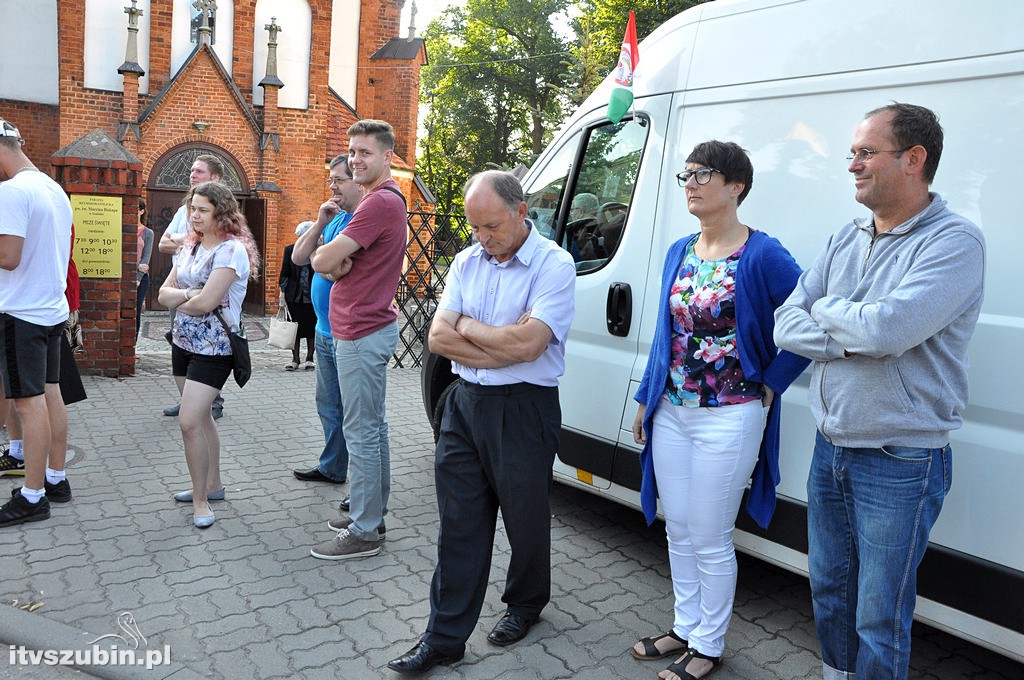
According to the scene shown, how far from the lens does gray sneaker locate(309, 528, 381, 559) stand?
4211mm

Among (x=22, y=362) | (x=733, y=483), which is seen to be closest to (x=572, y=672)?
(x=733, y=483)

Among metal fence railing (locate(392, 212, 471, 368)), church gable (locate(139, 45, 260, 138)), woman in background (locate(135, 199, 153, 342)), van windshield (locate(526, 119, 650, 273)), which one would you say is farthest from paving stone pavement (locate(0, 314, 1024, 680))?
church gable (locate(139, 45, 260, 138))

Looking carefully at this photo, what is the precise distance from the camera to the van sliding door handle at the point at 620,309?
13.4 ft

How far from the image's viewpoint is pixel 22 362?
443cm

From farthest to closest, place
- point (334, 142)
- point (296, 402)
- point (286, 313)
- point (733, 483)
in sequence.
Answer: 1. point (334, 142)
2. point (286, 313)
3. point (296, 402)
4. point (733, 483)

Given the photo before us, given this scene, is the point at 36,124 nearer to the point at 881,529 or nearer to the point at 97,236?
the point at 97,236

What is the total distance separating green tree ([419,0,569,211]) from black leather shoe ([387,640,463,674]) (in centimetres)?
3318

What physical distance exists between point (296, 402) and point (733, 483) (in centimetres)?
576

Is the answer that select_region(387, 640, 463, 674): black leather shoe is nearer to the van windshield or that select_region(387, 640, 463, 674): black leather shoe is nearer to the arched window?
the van windshield

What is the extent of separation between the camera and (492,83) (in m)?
36.9

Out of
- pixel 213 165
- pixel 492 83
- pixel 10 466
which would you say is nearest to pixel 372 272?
pixel 213 165

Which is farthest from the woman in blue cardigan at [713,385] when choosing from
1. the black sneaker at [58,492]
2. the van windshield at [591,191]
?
the black sneaker at [58,492]

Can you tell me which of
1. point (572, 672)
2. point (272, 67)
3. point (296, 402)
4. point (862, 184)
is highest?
point (272, 67)

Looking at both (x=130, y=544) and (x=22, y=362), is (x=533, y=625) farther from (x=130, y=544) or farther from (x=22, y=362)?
(x=22, y=362)
